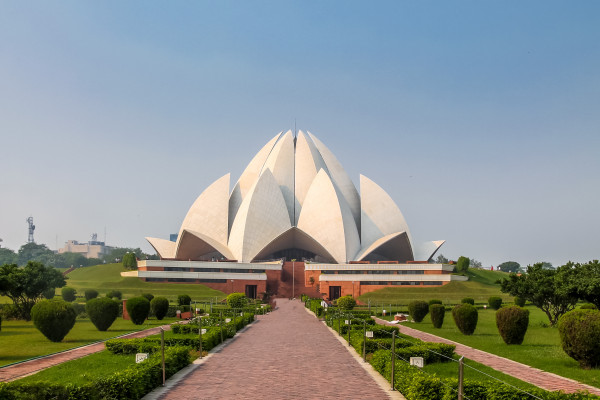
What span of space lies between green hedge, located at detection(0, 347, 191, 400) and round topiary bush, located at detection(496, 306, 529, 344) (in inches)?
396

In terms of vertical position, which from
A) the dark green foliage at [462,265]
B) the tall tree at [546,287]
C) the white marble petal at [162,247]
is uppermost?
the white marble petal at [162,247]

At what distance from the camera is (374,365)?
37.4ft

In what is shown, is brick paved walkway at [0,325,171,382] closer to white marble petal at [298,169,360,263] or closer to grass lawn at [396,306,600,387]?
grass lawn at [396,306,600,387]

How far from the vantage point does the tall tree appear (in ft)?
69.3

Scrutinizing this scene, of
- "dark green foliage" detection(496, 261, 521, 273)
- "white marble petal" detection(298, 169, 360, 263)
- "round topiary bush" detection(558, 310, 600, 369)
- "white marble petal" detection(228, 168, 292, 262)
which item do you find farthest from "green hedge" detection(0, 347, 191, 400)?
"dark green foliage" detection(496, 261, 521, 273)

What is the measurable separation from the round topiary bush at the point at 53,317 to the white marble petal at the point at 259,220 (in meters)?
42.3

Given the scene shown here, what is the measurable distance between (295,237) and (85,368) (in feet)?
176

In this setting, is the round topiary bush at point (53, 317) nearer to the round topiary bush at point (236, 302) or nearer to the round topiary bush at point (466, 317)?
the round topiary bush at point (466, 317)

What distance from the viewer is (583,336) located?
38.1 ft

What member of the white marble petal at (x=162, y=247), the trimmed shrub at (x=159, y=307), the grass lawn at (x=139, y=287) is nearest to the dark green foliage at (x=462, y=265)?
the grass lawn at (x=139, y=287)

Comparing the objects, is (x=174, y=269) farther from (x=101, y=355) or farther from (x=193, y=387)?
(x=193, y=387)

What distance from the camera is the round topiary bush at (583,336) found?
11539mm

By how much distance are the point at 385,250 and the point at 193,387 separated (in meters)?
58.6

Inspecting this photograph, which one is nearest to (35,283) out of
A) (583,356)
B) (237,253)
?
(583,356)
